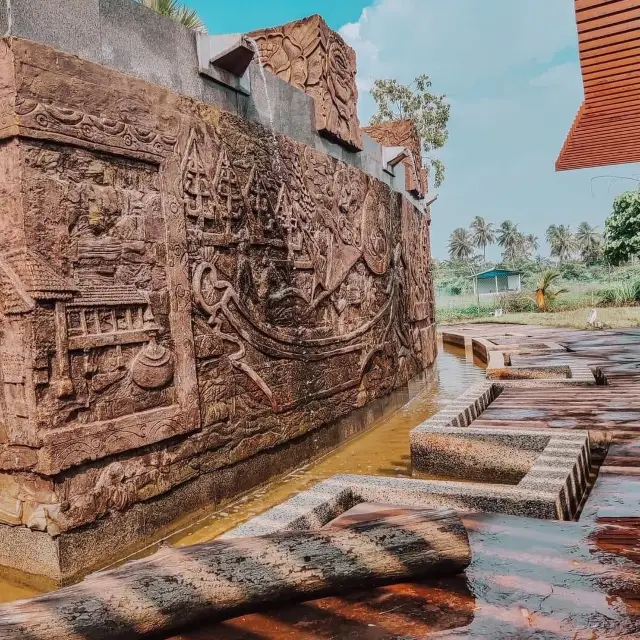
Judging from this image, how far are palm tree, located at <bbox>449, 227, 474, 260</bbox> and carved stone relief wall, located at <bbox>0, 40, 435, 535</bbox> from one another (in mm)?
68024

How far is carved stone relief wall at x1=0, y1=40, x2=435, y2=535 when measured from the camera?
3.46 m

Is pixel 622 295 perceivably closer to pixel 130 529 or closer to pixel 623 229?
pixel 623 229

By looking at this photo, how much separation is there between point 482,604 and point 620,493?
164 centimetres

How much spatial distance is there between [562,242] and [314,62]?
64.6 meters

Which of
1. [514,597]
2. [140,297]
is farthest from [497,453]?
[140,297]

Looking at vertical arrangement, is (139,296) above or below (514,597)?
above

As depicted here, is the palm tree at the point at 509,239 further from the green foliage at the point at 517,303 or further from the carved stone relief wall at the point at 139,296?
the carved stone relief wall at the point at 139,296

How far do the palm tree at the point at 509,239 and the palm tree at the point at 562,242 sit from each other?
5.99 meters

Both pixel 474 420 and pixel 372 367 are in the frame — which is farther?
pixel 372 367

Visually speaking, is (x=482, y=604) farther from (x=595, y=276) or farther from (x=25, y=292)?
(x=595, y=276)

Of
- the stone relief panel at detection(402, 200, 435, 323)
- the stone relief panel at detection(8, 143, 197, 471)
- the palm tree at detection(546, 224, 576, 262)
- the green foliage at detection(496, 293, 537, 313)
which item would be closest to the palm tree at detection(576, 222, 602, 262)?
the palm tree at detection(546, 224, 576, 262)

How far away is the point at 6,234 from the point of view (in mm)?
3471

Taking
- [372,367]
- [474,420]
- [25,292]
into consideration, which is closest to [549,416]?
[474,420]

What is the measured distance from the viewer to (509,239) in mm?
73125
